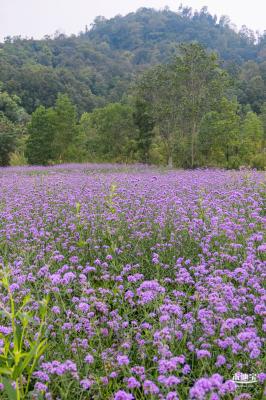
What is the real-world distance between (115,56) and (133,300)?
121346mm

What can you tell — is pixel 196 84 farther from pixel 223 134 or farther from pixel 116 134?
pixel 116 134

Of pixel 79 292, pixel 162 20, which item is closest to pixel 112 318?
pixel 79 292

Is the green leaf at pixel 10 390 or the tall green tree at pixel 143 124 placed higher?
the tall green tree at pixel 143 124

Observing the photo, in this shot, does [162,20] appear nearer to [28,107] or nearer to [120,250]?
[28,107]

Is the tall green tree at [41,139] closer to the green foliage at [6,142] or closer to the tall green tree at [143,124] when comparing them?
the green foliage at [6,142]

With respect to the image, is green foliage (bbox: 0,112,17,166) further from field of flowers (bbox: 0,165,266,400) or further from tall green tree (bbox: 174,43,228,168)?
field of flowers (bbox: 0,165,266,400)

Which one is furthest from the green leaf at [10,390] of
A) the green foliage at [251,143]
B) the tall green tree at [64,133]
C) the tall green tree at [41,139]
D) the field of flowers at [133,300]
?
the tall green tree at [41,139]

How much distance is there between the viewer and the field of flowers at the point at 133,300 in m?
2.42

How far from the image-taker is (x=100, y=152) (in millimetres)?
31328

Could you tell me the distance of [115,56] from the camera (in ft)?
388

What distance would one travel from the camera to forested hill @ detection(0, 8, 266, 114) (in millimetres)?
58375

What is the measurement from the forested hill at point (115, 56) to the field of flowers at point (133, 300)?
81.5ft

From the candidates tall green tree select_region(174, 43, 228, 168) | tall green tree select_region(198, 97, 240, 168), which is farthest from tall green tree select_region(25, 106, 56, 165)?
tall green tree select_region(198, 97, 240, 168)

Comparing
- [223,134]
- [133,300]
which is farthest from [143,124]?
[133,300]
